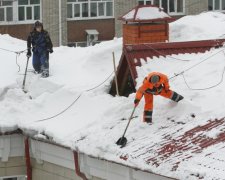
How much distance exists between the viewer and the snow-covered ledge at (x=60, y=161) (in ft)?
35.7

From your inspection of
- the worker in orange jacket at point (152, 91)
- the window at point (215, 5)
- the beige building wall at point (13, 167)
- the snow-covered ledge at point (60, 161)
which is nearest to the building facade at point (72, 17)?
the window at point (215, 5)

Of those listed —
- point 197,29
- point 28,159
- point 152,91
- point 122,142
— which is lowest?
point 28,159

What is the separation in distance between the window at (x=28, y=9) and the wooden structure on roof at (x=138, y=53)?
672 inches

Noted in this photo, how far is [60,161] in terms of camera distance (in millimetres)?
12656

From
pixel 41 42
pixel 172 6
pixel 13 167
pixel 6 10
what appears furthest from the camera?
pixel 172 6

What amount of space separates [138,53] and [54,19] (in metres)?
17.3

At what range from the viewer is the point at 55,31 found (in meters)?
30.2

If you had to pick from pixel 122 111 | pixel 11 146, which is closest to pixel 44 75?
pixel 11 146

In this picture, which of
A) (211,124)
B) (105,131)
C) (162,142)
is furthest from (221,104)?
(105,131)

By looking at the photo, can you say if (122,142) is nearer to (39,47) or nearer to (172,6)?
(39,47)

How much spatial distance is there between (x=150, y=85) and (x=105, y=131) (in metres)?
1.23

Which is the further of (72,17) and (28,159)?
(72,17)

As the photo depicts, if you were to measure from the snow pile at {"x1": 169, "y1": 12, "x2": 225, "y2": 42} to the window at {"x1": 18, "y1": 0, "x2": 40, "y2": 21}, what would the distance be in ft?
42.8

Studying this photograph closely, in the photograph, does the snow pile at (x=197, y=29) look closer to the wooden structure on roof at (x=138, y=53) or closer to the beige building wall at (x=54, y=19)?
the wooden structure on roof at (x=138, y=53)
